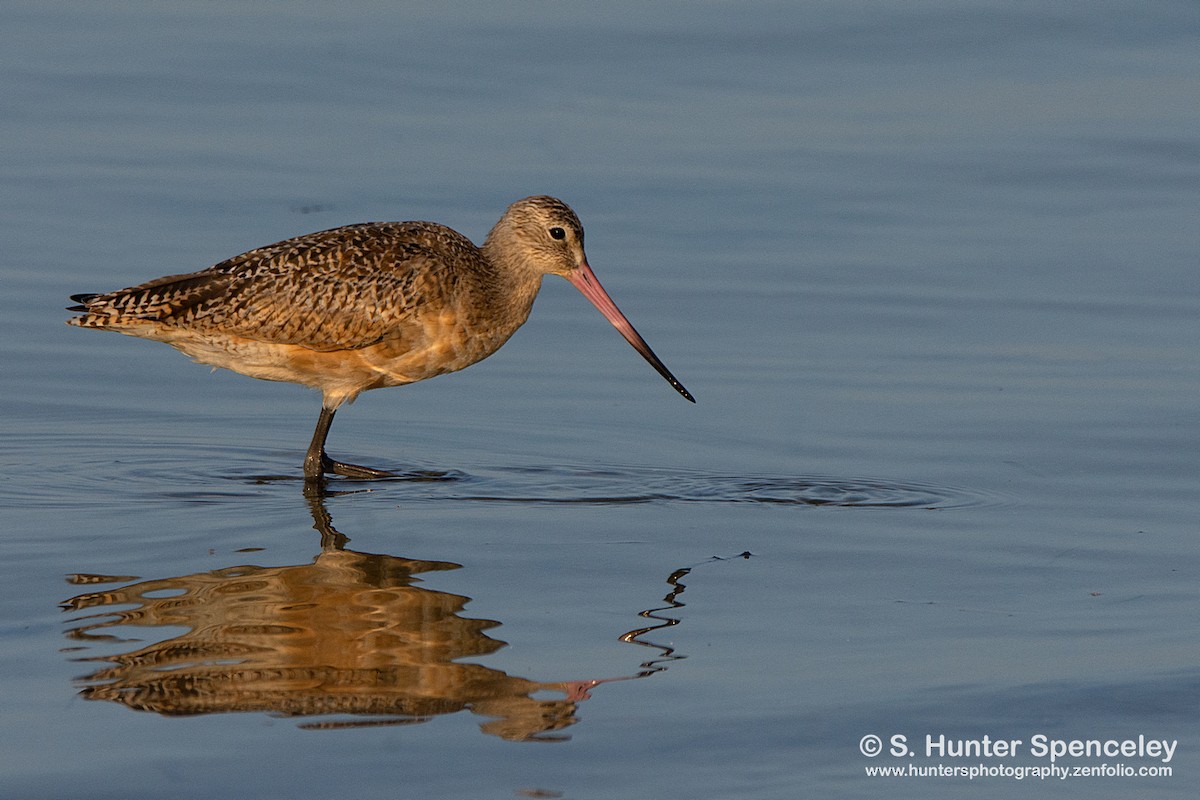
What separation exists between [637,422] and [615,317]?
508 millimetres

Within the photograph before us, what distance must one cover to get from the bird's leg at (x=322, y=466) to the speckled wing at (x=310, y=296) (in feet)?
1.31

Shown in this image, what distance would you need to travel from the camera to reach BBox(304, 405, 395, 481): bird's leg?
25.4 ft

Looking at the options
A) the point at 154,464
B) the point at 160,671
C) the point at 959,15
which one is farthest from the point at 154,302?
the point at 959,15

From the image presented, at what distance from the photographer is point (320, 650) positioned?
5645 millimetres

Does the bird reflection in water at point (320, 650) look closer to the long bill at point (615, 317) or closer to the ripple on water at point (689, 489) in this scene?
the ripple on water at point (689, 489)

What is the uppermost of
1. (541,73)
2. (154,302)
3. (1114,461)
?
(541,73)

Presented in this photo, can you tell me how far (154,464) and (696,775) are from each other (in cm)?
358

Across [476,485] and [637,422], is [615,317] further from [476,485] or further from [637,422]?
[476,485]

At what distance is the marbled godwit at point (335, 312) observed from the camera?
26.8 feet

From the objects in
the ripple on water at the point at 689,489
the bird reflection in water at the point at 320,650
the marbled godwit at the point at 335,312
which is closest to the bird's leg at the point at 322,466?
the marbled godwit at the point at 335,312

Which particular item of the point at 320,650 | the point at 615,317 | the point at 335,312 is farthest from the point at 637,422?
the point at 320,650

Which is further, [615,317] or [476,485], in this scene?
[615,317]

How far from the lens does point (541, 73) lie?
43.0 ft

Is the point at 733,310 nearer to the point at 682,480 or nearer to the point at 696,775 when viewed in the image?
the point at 682,480
